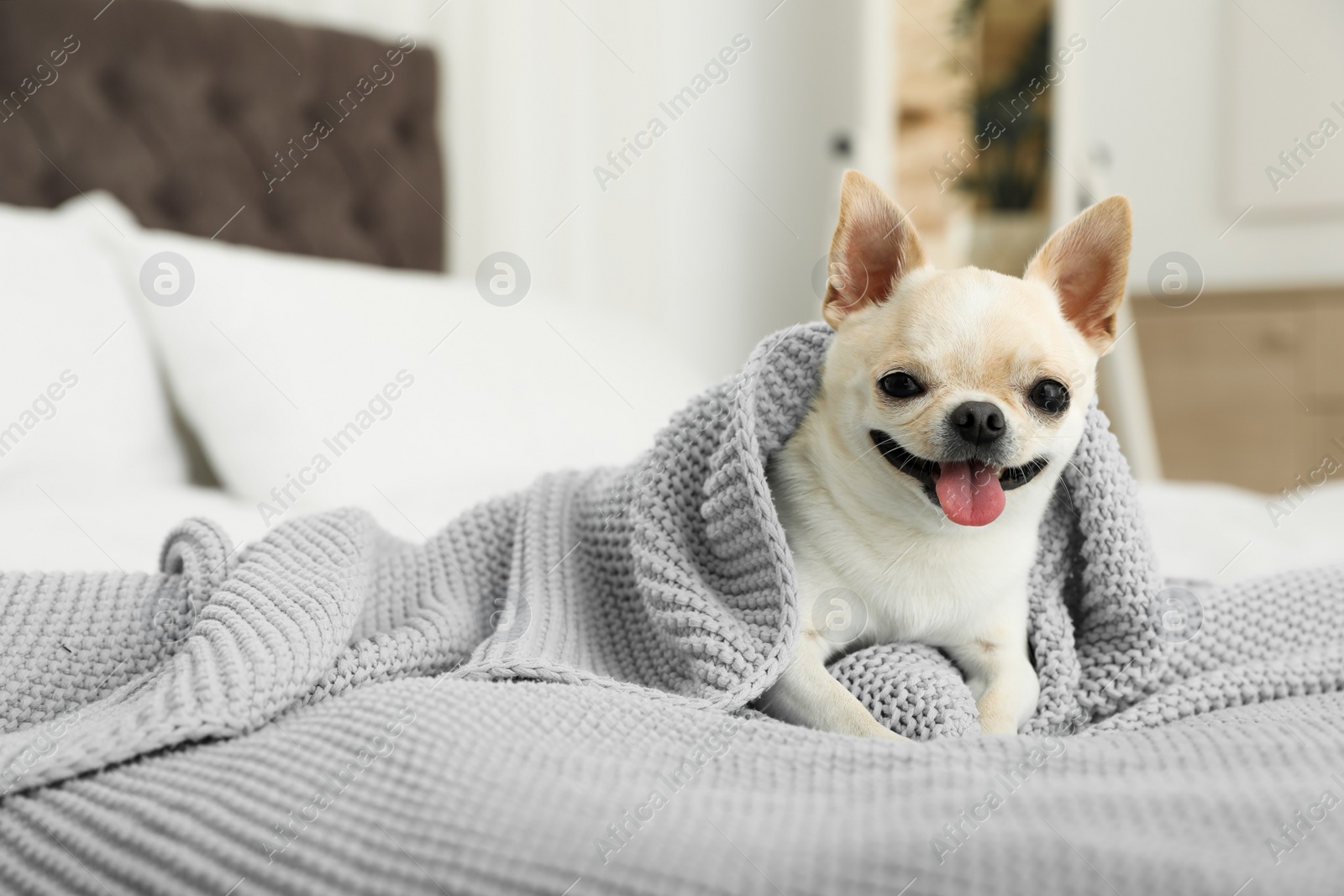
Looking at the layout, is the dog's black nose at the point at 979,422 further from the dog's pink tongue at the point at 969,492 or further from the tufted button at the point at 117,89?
the tufted button at the point at 117,89

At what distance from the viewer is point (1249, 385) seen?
3256 millimetres

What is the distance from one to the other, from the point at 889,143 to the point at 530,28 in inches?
43.9

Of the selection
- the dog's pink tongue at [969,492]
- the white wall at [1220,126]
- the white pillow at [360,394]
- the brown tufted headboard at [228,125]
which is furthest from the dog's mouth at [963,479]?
the white wall at [1220,126]

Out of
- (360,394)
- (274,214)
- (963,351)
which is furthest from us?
(274,214)

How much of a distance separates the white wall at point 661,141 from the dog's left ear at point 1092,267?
5.79 feet

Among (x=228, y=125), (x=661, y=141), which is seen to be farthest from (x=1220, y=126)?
(x=228, y=125)

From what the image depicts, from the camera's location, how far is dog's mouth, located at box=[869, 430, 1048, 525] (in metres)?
0.79

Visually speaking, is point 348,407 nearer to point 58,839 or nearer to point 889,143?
point 58,839

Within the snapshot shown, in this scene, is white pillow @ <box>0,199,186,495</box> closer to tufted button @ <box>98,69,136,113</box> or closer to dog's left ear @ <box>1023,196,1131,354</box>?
tufted button @ <box>98,69,136,113</box>

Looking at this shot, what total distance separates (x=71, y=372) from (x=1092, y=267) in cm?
126

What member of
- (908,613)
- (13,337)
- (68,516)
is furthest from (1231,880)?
(13,337)

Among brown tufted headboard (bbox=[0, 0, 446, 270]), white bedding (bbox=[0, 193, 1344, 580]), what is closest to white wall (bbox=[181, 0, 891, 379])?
brown tufted headboard (bbox=[0, 0, 446, 270])

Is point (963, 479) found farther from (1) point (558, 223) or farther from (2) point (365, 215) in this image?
(1) point (558, 223)

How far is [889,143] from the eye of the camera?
295 centimetres
